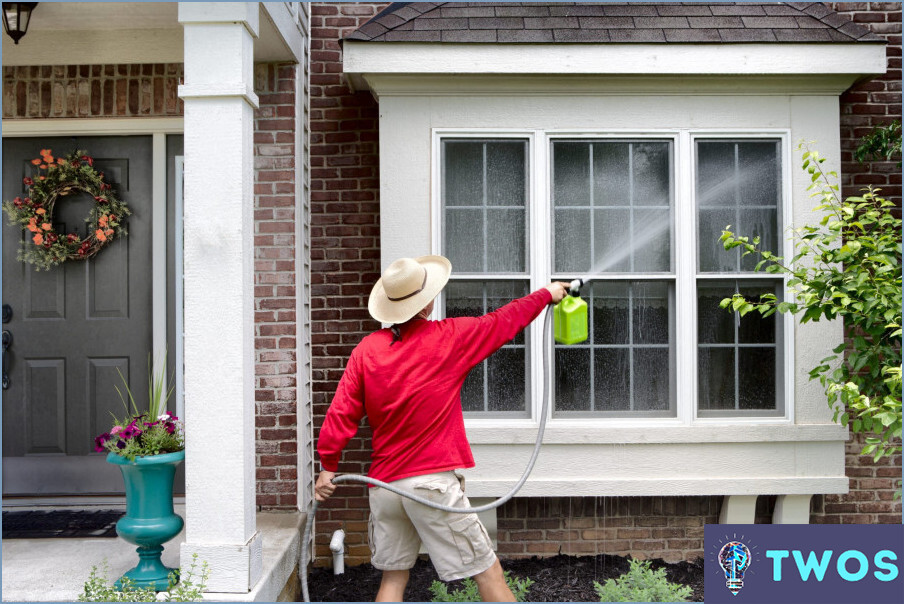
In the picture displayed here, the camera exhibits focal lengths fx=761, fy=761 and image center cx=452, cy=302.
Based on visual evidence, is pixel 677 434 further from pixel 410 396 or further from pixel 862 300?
pixel 410 396

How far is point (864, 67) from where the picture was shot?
415cm

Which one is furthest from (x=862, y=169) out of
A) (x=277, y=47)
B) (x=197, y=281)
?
(x=197, y=281)

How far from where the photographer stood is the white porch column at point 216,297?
3.09 meters

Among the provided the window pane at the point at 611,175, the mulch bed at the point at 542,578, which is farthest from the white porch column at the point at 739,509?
the window pane at the point at 611,175

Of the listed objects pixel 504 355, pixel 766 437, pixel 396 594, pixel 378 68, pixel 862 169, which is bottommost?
pixel 396 594

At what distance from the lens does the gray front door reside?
4.56 m

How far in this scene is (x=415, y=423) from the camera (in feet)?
10.0

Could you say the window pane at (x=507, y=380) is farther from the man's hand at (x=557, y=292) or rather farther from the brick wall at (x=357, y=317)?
the man's hand at (x=557, y=292)

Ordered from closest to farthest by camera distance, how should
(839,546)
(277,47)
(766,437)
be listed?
(839,546) → (277,47) → (766,437)

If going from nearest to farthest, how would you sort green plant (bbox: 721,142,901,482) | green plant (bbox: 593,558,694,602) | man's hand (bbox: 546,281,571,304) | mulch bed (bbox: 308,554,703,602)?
man's hand (bbox: 546,281,571,304) < green plant (bbox: 721,142,901,482) < green plant (bbox: 593,558,694,602) < mulch bed (bbox: 308,554,703,602)

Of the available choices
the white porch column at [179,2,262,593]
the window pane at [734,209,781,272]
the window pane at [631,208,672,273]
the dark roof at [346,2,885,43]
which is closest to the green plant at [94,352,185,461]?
the white porch column at [179,2,262,593]

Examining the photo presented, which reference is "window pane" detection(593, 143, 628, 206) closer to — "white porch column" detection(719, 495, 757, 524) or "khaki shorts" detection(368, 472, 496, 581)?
"white porch column" detection(719, 495, 757, 524)

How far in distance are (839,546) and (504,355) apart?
1929mm

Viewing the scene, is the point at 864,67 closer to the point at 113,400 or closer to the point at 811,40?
the point at 811,40
